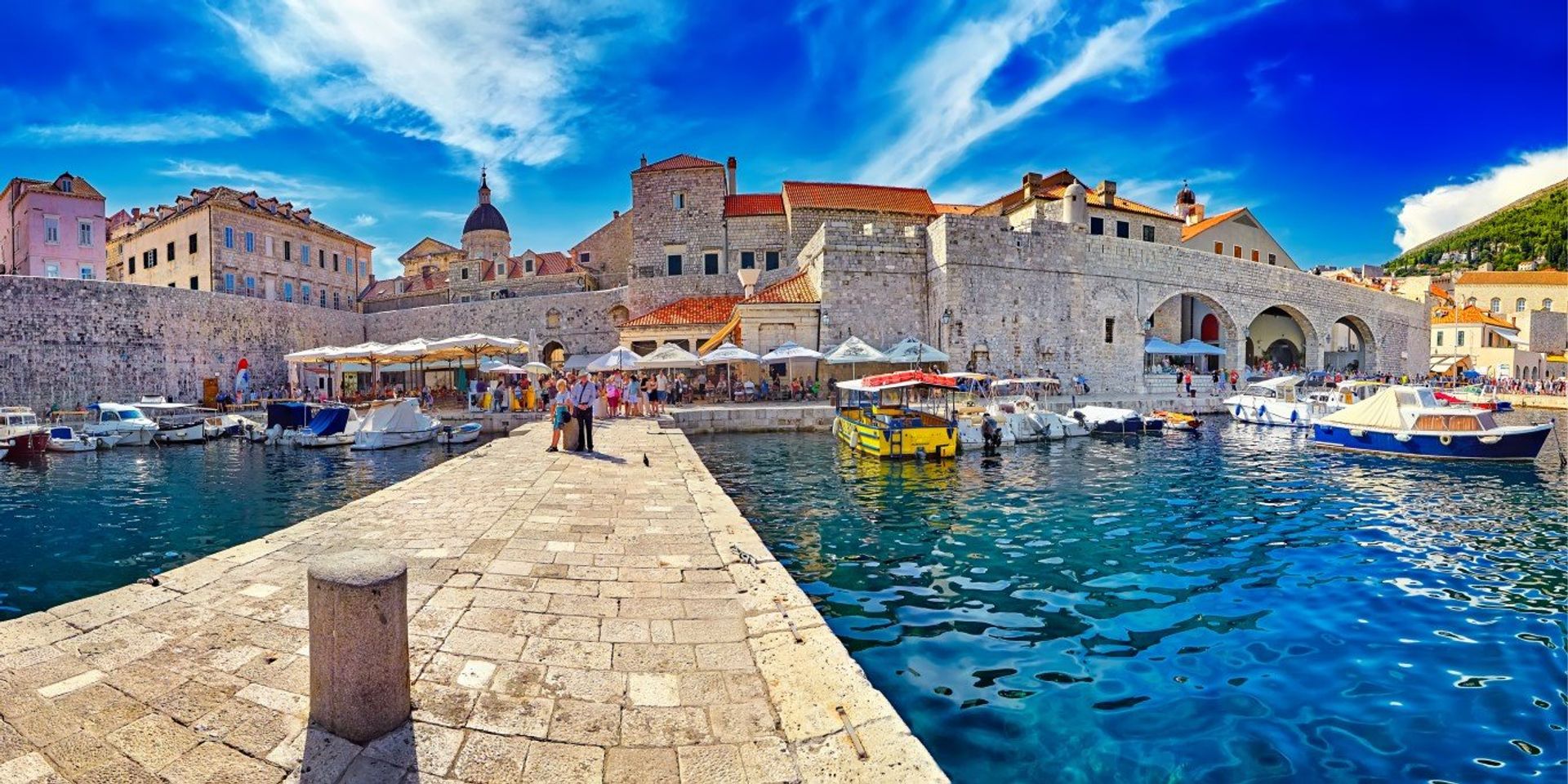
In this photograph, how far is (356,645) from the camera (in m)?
2.47

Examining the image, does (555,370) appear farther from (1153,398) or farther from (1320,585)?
(1320,585)

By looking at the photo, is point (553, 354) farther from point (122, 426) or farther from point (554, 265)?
point (122, 426)

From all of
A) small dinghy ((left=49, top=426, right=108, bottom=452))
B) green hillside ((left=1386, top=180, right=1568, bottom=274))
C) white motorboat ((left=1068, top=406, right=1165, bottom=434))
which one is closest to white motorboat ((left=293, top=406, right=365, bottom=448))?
small dinghy ((left=49, top=426, right=108, bottom=452))

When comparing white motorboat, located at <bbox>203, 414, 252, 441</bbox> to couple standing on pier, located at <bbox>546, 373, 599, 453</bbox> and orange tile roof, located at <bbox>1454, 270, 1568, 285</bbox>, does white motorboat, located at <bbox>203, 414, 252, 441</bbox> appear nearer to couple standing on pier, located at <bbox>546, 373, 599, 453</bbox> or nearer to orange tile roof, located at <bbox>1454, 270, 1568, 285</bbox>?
couple standing on pier, located at <bbox>546, 373, 599, 453</bbox>

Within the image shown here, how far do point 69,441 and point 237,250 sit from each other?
21.1 metres

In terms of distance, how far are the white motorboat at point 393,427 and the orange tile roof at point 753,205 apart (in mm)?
16307

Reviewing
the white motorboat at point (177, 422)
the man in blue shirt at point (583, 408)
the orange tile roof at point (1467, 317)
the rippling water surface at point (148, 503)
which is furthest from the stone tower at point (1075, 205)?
the orange tile roof at point (1467, 317)

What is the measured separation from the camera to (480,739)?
2.61 metres

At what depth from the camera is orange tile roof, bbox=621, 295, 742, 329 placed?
26391 mm

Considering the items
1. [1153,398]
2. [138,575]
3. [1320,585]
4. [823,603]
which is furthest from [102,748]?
[1153,398]

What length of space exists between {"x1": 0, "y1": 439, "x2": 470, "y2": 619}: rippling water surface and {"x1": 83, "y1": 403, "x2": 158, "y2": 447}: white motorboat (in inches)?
14.8

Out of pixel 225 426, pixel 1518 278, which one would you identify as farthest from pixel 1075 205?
pixel 1518 278

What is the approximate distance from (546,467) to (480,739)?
7.25m

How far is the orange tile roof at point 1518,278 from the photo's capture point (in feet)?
155
